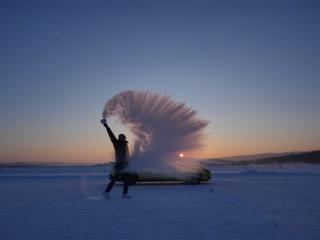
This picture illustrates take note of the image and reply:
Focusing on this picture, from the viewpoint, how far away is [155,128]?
711 inches

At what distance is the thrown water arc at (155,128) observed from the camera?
17.4 m

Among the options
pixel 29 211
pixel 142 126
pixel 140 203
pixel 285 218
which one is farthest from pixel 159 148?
pixel 285 218

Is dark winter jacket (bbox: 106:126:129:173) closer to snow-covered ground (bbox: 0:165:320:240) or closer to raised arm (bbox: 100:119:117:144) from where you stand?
raised arm (bbox: 100:119:117:144)

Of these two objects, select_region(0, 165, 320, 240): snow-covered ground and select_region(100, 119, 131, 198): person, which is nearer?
select_region(0, 165, 320, 240): snow-covered ground

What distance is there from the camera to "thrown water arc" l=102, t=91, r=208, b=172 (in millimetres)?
17438

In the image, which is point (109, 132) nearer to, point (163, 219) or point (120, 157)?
point (120, 157)

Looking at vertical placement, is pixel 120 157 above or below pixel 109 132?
below

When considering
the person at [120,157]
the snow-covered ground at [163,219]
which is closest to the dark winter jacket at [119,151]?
the person at [120,157]

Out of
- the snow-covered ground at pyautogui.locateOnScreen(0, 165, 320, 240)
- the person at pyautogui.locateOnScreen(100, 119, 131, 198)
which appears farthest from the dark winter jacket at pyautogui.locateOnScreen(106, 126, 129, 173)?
the snow-covered ground at pyautogui.locateOnScreen(0, 165, 320, 240)

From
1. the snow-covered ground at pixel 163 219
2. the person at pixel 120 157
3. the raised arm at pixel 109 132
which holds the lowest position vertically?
the snow-covered ground at pixel 163 219

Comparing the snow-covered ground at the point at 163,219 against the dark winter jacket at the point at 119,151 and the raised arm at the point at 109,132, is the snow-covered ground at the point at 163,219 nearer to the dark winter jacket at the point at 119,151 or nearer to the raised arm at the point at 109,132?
the dark winter jacket at the point at 119,151

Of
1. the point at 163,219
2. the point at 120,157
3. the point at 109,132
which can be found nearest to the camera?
the point at 163,219

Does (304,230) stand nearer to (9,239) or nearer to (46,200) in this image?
(9,239)

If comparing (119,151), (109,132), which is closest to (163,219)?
(119,151)
